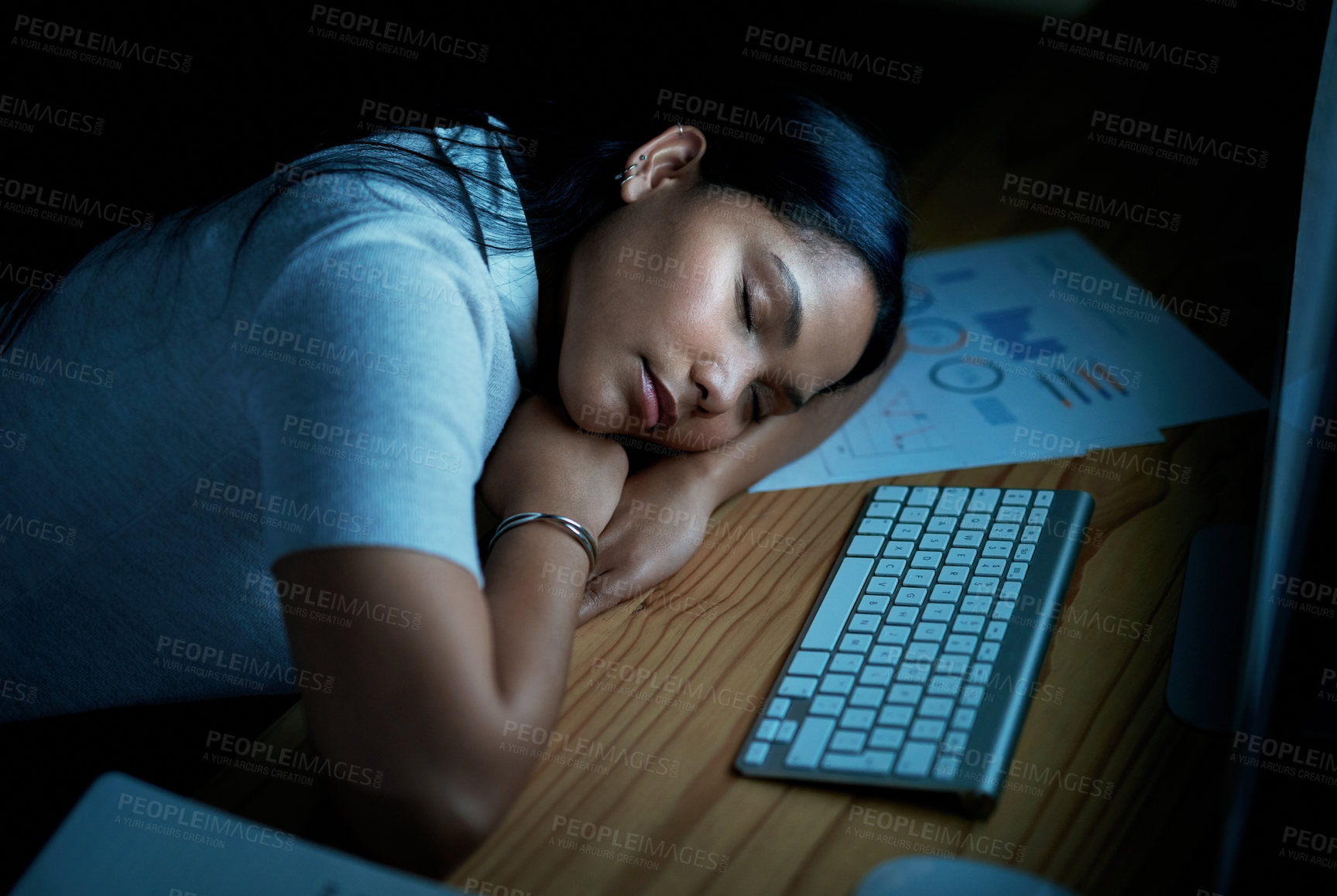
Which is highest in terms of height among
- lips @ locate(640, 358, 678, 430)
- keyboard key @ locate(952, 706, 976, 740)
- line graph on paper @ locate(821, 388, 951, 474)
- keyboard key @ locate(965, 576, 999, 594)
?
lips @ locate(640, 358, 678, 430)

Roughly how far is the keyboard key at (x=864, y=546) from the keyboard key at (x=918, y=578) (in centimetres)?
5

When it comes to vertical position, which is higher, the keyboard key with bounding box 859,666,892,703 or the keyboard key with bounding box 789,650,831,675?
the keyboard key with bounding box 859,666,892,703

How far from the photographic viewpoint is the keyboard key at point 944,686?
28.2 inches

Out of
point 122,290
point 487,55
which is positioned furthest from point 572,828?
point 487,55

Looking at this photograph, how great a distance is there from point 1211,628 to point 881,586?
0.26 m

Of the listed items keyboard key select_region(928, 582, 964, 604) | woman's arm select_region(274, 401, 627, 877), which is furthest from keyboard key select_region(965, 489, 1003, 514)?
woman's arm select_region(274, 401, 627, 877)

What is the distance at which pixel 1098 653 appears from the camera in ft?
2.58

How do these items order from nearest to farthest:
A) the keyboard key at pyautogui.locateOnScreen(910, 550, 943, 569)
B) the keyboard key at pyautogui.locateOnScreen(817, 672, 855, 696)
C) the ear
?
the keyboard key at pyautogui.locateOnScreen(817, 672, 855, 696), the keyboard key at pyautogui.locateOnScreen(910, 550, 943, 569), the ear

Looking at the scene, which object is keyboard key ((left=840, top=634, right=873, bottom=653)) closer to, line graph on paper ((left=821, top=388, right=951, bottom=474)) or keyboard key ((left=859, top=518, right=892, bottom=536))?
keyboard key ((left=859, top=518, right=892, bottom=536))

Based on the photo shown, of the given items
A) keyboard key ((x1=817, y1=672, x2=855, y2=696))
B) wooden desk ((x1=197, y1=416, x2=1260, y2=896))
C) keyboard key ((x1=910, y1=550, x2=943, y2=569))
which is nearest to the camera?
wooden desk ((x1=197, y1=416, x2=1260, y2=896))

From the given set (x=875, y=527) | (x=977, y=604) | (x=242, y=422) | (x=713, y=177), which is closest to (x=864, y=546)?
(x=875, y=527)

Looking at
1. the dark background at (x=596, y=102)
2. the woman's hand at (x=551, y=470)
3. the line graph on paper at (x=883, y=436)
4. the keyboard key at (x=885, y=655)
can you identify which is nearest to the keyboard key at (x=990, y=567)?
the keyboard key at (x=885, y=655)

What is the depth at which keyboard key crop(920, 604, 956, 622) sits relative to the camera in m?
0.78

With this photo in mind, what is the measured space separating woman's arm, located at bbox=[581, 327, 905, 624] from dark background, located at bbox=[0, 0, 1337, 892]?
0.34 meters
